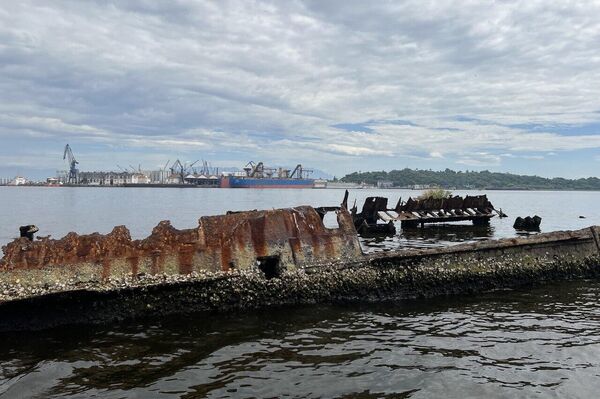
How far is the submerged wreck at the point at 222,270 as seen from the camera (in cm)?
757

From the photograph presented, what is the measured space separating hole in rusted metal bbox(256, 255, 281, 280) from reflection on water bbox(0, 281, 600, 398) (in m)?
0.72

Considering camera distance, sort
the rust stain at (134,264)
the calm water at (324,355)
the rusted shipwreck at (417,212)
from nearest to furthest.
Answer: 1. the calm water at (324,355)
2. the rust stain at (134,264)
3. the rusted shipwreck at (417,212)

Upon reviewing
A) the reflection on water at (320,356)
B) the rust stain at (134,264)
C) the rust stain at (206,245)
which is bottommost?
the reflection on water at (320,356)

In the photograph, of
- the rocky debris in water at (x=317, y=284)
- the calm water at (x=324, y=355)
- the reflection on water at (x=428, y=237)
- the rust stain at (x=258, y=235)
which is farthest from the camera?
the reflection on water at (x=428, y=237)

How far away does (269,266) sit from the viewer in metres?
9.45

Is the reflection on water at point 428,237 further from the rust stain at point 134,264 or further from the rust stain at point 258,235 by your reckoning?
the rust stain at point 134,264

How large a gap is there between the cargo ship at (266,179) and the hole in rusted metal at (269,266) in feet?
533

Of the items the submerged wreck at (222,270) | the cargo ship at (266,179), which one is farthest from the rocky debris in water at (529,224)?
the cargo ship at (266,179)

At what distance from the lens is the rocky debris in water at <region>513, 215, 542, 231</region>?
31.5m

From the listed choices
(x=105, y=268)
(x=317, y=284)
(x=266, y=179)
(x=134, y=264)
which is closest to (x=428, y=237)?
(x=317, y=284)

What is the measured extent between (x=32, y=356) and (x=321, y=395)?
169 inches

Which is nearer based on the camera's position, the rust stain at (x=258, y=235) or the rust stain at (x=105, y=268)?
the rust stain at (x=105, y=268)

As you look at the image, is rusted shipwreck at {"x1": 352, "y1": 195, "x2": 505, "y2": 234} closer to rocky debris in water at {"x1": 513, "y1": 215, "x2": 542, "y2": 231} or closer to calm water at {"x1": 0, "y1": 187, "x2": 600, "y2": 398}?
rocky debris in water at {"x1": 513, "y1": 215, "x2": 542, "y2": 231}

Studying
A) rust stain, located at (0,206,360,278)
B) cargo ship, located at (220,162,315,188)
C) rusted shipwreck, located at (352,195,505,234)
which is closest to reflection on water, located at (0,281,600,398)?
rust stain, located at (0,206,360,278)
